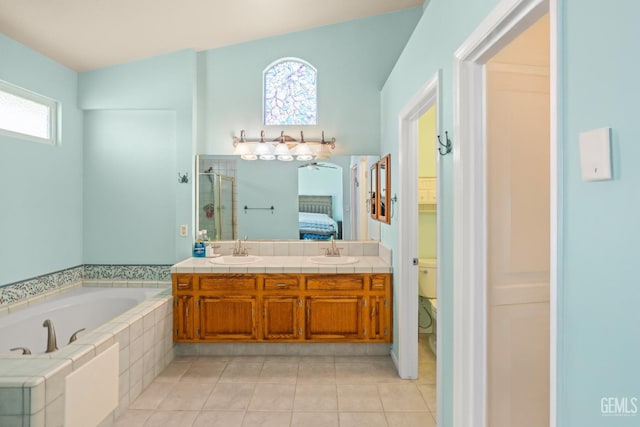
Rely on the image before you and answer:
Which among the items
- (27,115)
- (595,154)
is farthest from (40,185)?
(595,154)

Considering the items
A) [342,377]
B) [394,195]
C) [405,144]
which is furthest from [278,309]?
[405,144]

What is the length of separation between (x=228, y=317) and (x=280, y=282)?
20.2 inches

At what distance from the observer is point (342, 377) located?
2934 mm

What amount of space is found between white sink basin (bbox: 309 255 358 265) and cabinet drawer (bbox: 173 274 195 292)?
1023 millimetres

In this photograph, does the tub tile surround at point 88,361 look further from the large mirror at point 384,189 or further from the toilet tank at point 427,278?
the toilet tank at point 427,278

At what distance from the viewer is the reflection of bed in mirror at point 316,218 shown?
3.72 meters

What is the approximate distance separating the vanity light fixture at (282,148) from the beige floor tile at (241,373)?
6.04 ft

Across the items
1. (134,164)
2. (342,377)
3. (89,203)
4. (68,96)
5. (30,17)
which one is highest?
(30,17)

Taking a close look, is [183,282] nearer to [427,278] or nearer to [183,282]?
[183,282]

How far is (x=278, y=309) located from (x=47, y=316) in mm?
1727

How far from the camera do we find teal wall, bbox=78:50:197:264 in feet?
11.8

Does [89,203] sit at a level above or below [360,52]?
below

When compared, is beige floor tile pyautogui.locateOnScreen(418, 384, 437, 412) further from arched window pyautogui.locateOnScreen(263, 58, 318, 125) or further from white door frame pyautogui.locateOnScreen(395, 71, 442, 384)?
arched window pyautogui.locateOnScreen(263, 58, 318, 125)

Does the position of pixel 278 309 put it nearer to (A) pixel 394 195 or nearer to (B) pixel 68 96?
(A) pixel 394 195
